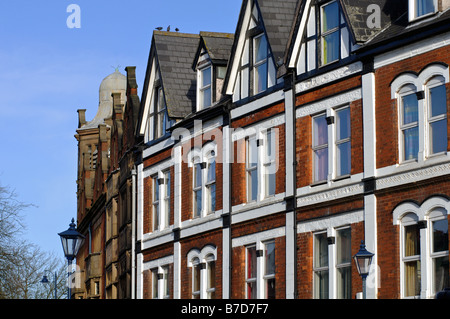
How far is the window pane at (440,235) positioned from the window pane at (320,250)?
4.51m

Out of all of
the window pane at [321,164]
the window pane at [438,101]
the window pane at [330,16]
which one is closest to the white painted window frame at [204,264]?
the window pane at [321,164]

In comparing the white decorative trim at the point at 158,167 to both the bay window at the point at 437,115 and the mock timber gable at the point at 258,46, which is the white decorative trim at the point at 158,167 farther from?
the bay window at the point at 437,115

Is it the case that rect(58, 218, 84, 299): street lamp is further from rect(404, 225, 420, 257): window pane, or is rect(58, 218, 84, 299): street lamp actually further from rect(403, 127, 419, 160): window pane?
rect(403, 127, 419, 160): window pane

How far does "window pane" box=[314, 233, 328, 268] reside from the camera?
30.7 metres

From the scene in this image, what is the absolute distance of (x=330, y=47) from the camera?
31281 mm

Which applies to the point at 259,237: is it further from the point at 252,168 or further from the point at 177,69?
the point at 177,69

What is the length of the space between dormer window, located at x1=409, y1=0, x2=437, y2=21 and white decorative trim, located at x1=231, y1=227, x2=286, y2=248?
26.0 feet

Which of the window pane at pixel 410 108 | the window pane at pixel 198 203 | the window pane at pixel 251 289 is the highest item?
the window pane at pixel 410 108

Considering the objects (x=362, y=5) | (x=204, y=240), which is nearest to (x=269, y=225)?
(x=204, y=240)

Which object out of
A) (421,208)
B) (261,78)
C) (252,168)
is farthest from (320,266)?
(261,78)

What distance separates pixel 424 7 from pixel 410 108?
9.06 ft

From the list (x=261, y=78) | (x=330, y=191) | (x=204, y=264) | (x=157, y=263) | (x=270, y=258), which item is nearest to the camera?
(x=330, y=191)

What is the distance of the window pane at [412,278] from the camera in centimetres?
2722
